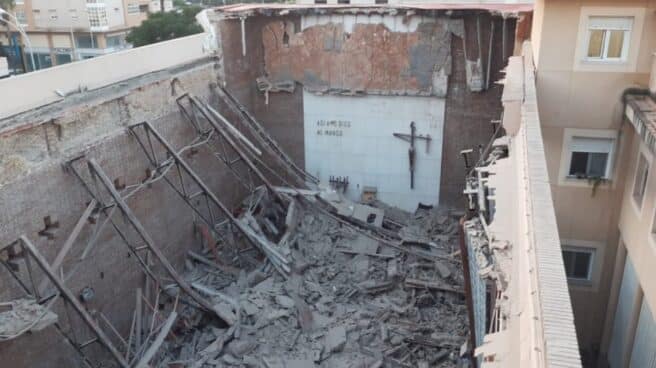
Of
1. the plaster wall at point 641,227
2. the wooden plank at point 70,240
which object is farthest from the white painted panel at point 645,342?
the wooden plank at point 70,240

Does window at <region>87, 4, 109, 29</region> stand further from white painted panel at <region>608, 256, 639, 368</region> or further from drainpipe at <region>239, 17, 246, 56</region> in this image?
white painted panel at <region>608, 256, 639, 368</region>

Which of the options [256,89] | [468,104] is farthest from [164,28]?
[468,104]

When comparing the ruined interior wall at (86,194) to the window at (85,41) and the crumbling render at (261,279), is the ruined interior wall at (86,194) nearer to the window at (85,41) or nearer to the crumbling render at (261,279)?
the crumbling render at (261,279)

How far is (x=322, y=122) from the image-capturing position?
16516mm

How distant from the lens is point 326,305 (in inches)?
446

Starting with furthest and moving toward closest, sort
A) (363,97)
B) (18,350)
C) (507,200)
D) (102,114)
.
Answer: (363,97) → (102,114) → (18,350) → (507,200)

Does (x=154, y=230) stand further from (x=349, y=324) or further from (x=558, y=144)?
(x=558, y=144)

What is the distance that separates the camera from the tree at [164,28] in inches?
1270

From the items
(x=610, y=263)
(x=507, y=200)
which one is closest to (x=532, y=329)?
(x=507, y=200)

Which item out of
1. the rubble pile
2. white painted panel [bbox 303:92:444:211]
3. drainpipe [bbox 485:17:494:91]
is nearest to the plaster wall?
A: the rubble pile

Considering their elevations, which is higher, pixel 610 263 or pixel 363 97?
pixel 363 97

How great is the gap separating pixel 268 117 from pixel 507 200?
10513 millimetres

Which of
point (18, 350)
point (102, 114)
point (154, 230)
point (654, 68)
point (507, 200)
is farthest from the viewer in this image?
point (154, 230)

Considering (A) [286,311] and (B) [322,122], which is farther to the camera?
(B) [322,122]
